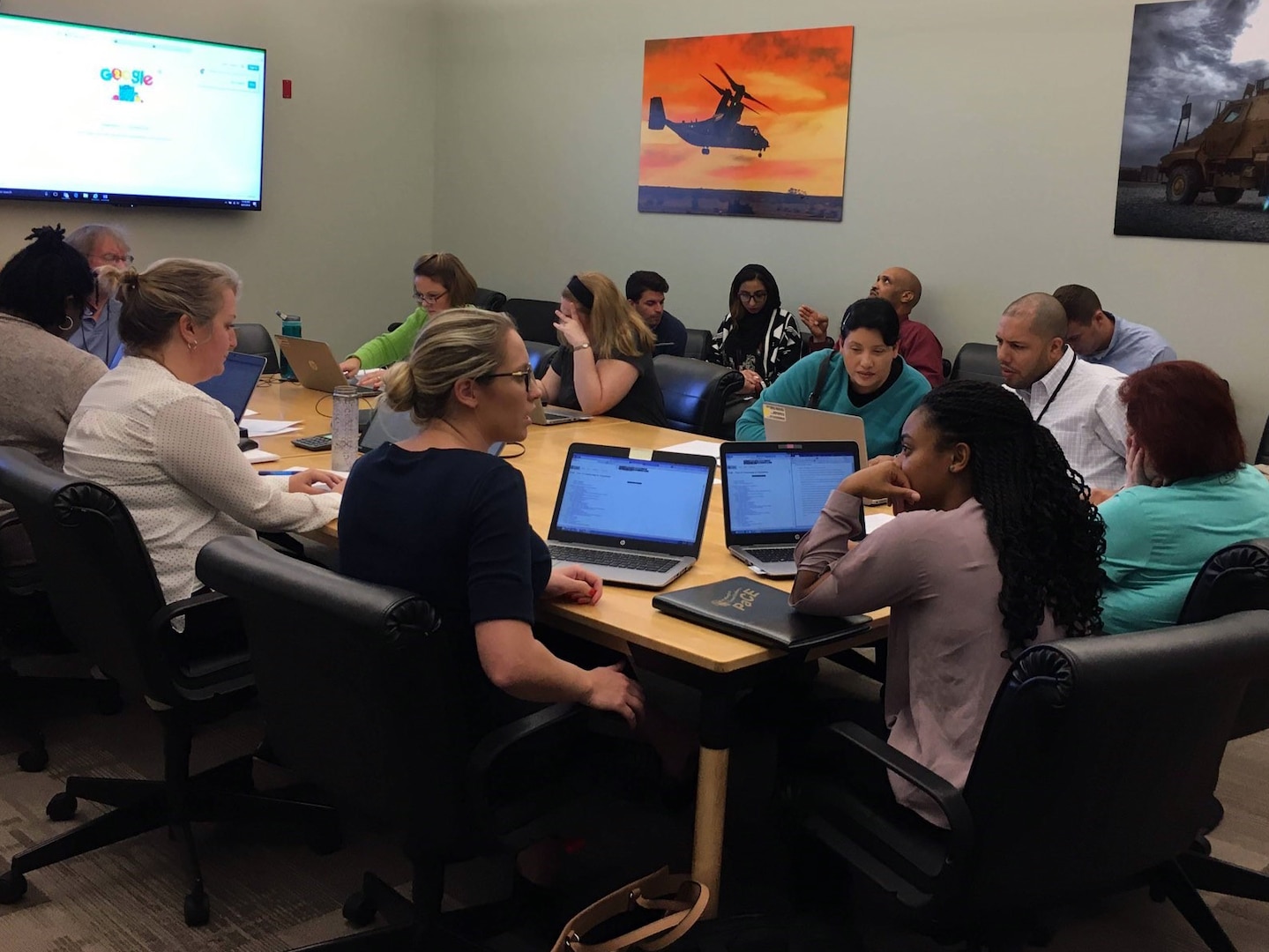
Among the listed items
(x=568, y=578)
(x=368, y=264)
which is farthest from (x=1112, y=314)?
(x=368, y=264)

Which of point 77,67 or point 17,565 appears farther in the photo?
point 77,67

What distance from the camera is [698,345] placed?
6367 mm

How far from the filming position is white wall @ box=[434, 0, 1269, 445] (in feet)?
16.9

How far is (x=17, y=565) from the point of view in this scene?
9.45 feet

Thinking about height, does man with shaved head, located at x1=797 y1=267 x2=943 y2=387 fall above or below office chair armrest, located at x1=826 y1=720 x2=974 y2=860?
above

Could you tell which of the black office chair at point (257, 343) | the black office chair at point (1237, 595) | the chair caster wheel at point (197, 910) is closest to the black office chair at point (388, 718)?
the chair caster wheel at point (197, 910)

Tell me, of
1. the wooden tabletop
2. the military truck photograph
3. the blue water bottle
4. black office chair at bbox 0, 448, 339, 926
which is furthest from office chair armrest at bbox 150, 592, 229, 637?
the military truck photograph

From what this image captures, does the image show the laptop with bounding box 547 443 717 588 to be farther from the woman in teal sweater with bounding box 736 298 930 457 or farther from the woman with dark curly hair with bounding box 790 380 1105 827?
the woman in teal sweater with bounding box 736 298 930 457

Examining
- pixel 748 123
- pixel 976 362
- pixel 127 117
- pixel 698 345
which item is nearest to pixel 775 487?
pixel 976 362

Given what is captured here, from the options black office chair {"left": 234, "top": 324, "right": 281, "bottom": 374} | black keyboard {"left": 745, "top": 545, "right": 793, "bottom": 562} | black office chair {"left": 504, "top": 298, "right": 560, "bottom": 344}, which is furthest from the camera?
black office chair {"left": 504, "top": 298, "right": 560, "bottom": 344}

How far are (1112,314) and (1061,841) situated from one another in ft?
12.5

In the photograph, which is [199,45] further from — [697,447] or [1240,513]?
[1240,513]

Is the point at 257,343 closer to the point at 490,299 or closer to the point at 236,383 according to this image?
the point at 236,383

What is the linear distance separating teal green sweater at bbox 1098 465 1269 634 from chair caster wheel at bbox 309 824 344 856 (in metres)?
1.66
